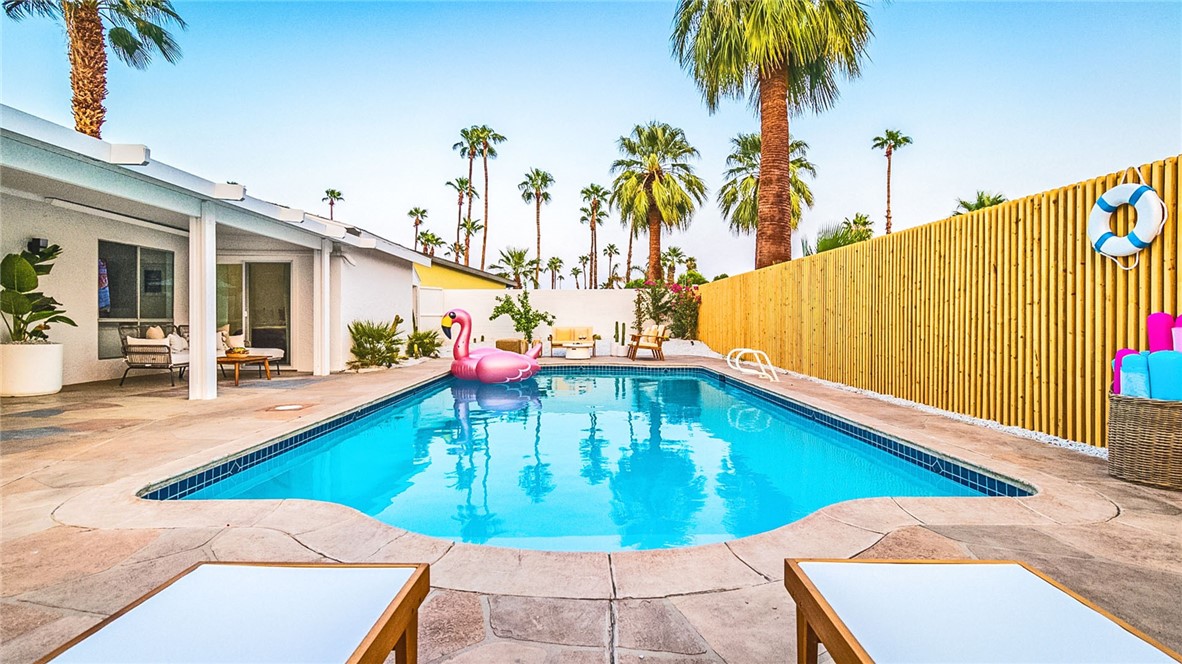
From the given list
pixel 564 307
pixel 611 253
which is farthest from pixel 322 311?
pixel 611 253

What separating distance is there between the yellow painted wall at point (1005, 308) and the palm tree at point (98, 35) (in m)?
13.9

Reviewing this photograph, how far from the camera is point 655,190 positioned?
19391 millimetres

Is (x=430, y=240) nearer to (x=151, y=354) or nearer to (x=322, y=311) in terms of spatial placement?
(x=322, y=311)

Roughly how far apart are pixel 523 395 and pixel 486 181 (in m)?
23.2

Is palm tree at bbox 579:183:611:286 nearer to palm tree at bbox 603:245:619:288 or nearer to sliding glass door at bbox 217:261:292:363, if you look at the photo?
palm tree at bbox 603:245:619:288

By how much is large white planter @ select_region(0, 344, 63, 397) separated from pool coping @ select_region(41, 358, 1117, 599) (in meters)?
5.05

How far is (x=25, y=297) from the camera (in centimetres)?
649

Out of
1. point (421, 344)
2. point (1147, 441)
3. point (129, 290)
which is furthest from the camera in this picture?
point (421, 344)

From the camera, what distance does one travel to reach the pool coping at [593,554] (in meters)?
2.12

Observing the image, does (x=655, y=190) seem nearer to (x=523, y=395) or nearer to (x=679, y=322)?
(x=679, y=322)

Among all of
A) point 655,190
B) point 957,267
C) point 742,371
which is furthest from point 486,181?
Answer: point 957,267

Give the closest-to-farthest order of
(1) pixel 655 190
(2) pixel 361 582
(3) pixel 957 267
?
(2) pixel 361 582, (3) pixel 957 267, (1) pixel 655 190

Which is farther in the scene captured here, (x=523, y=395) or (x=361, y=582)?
(x=523, y=395)

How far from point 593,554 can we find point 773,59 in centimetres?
1042
